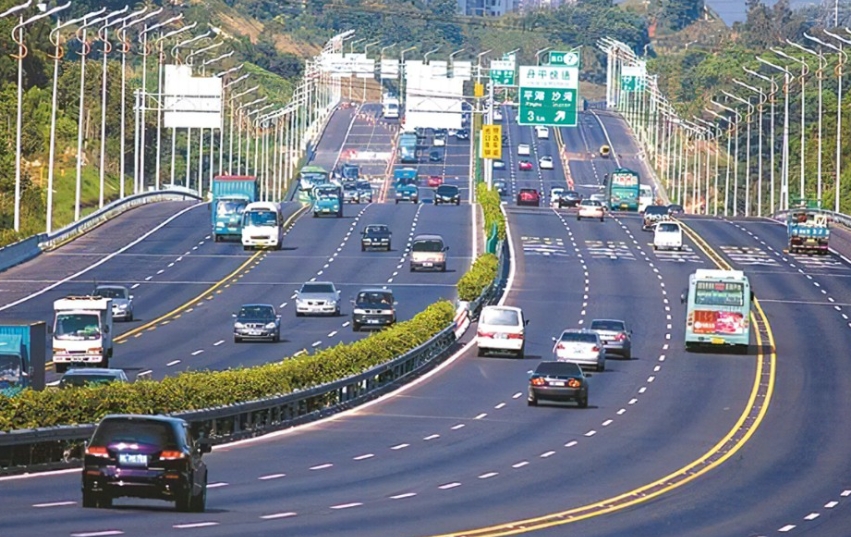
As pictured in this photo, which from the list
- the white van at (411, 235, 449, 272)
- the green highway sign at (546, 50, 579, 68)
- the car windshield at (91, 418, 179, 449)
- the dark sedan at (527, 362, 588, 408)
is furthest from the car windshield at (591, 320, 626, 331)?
the green highway sign at (546, 50, 579, 68)

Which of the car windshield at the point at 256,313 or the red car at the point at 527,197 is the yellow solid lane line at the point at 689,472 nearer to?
the car windshield at the point at 256,313

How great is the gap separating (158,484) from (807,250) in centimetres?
8029

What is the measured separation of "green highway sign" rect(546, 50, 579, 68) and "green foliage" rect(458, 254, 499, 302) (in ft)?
197

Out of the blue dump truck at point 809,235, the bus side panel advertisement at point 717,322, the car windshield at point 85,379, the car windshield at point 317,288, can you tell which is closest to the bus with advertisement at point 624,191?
the blue dump truck at point 809,235

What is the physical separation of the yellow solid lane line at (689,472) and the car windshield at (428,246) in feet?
79.3

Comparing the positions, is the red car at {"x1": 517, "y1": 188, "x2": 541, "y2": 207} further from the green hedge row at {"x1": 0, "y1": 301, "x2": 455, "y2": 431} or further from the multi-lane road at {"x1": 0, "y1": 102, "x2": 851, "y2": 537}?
the green hedge row at {"x1": 0, "y1": 301, "x2": 455, "y2": 431}

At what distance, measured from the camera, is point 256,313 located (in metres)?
67.6

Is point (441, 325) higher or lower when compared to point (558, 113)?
lower

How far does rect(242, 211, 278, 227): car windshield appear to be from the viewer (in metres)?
100

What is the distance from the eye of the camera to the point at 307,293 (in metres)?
76.6

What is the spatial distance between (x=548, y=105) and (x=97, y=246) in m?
28.6

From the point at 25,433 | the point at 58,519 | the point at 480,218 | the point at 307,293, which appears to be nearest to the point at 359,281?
the point at 307,293

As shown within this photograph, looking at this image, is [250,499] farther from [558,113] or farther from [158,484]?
[558,113]

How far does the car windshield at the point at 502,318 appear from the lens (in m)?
65.8
